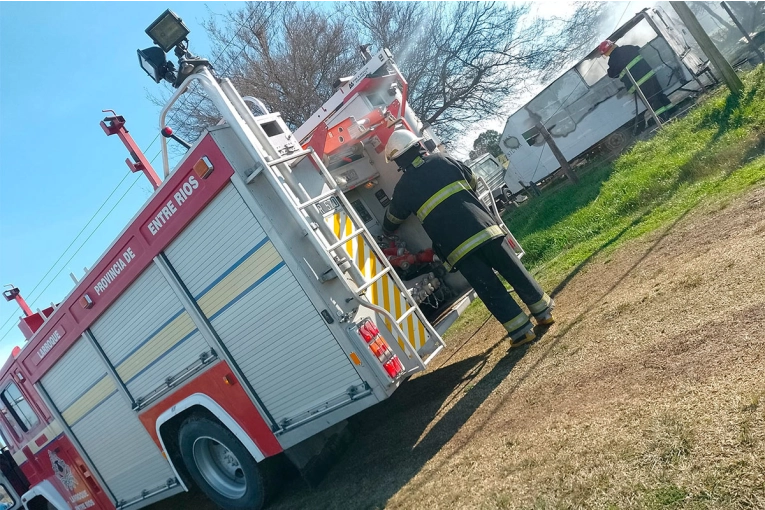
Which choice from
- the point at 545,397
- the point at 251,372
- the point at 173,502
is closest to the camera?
the point at 545,397

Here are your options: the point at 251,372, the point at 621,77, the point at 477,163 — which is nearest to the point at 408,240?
the point at 251,372

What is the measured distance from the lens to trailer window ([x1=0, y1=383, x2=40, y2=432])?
791cm

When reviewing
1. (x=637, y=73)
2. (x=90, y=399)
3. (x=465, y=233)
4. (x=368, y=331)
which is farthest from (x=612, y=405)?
(x=637, y=73)

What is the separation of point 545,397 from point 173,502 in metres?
5.49

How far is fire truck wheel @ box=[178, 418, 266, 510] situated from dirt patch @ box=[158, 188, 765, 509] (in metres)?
0.32

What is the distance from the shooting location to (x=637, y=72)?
1350cm

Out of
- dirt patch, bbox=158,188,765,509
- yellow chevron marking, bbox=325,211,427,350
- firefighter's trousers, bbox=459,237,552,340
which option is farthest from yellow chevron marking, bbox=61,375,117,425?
firefighter's trousers, bbox=459,237,552,340

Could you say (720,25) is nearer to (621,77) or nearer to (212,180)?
(621,77)

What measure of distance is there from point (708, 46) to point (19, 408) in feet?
35.2

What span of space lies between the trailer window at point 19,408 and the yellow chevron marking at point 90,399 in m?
0.95

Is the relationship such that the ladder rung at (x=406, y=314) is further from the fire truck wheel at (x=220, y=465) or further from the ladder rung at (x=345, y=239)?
the fire truck wheel at (x=220, y=465)

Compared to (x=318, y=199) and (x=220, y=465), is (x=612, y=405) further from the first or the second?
(x=220, y=465)

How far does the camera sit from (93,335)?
20.7ft

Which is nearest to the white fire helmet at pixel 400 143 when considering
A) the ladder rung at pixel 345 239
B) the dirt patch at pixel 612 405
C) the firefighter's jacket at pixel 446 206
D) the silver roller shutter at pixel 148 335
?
the firefighter's jacket at pixel 446 206
